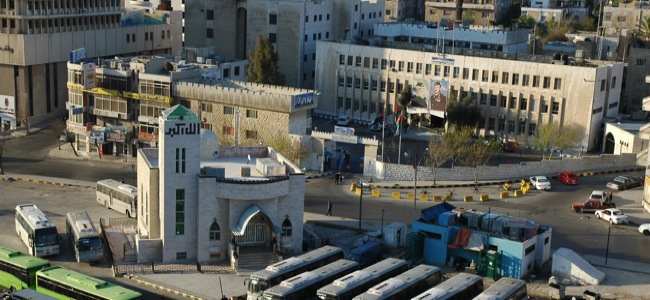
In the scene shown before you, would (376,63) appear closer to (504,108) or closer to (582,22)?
(504,108)

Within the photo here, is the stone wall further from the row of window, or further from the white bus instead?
the white bus

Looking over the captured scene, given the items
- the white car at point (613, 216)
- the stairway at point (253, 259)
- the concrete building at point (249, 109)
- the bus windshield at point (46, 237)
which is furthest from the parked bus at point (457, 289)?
the concrete building at point (249, 109)

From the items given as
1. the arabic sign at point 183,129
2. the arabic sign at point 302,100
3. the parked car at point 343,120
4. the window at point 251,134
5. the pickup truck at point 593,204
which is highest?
the arabic sign at point 183,129

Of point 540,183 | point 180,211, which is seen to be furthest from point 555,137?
point 180,211

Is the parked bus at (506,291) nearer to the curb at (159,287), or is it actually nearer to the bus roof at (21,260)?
the curb at (159,287)

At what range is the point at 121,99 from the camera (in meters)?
73.0

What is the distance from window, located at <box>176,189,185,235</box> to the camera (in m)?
46.6

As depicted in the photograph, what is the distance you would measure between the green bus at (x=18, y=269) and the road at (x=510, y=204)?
20.7 meters

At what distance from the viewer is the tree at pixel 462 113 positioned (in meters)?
81.4

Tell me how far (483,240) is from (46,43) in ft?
171

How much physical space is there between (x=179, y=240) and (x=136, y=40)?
172 feet

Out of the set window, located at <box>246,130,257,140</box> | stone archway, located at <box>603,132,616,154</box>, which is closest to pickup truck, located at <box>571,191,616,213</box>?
stone archway, located at <box>603,132,616,154</box>

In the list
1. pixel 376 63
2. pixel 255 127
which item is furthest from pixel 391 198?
pixel 376 63

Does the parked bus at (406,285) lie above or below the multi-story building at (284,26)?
below
